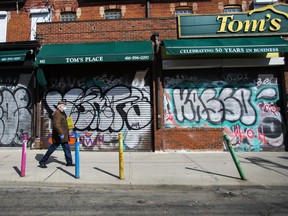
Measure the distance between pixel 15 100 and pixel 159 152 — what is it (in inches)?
257

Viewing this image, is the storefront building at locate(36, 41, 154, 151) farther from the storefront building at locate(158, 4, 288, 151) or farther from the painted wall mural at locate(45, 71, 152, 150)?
the storefront building at locate(158, 4, 288, 151)

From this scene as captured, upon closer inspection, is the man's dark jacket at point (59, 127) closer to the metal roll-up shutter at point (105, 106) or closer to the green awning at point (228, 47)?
the metal roll-up shutter at point (105, 106)

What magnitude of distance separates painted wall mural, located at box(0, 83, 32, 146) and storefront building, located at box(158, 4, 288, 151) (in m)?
5.86

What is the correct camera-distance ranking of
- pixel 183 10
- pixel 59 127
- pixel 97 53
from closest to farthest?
pixel 59 127, pixel 97 53, pixel 183 10

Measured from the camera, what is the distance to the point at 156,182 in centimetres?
593

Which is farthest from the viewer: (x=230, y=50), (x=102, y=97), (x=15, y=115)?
(x=15, y=115)

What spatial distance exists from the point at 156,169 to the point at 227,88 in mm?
5232

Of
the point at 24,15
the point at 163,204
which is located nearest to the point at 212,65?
the point at 163,204

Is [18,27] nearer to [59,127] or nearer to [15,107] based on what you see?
[15,107]

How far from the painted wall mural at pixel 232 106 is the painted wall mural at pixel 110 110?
104 centimetres

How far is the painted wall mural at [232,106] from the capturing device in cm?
1037

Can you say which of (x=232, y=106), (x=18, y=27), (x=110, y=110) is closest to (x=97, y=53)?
(x=110, y=110)

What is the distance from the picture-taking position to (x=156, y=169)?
7.26m

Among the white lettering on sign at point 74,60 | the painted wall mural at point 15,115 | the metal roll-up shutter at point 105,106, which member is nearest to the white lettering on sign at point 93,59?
the white lettering on sign at point 74,60
